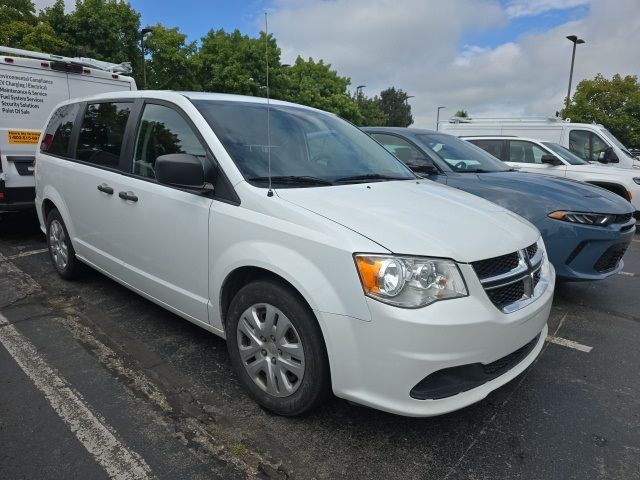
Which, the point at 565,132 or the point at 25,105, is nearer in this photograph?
the point at 25,105

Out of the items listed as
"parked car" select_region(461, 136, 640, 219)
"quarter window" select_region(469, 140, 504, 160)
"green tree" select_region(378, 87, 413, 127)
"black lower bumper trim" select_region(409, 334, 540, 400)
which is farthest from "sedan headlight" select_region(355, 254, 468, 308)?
"green tree" select_region(378, 87, 413, 127)

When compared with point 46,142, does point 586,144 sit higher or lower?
higher

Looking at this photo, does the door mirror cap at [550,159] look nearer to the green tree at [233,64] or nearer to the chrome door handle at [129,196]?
the chrome door handle at [129,196]

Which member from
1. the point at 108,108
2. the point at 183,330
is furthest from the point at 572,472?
the point at 108,108

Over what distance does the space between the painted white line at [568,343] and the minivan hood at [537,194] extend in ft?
3.45

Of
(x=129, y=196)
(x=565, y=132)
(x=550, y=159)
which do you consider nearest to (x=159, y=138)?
(x=129, y=196)

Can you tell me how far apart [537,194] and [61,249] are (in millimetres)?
4570

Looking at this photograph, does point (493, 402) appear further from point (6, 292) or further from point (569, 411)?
point (6, 292)

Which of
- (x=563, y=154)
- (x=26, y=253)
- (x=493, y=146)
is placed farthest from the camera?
(x=493, y=146)

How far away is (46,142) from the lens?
491 cm

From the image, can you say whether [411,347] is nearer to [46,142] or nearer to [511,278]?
[511,278]

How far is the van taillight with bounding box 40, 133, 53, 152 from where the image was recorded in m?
4.84

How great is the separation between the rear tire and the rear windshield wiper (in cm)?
265

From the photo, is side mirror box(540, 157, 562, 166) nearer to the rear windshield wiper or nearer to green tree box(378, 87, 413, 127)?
the rear windshield wiper
